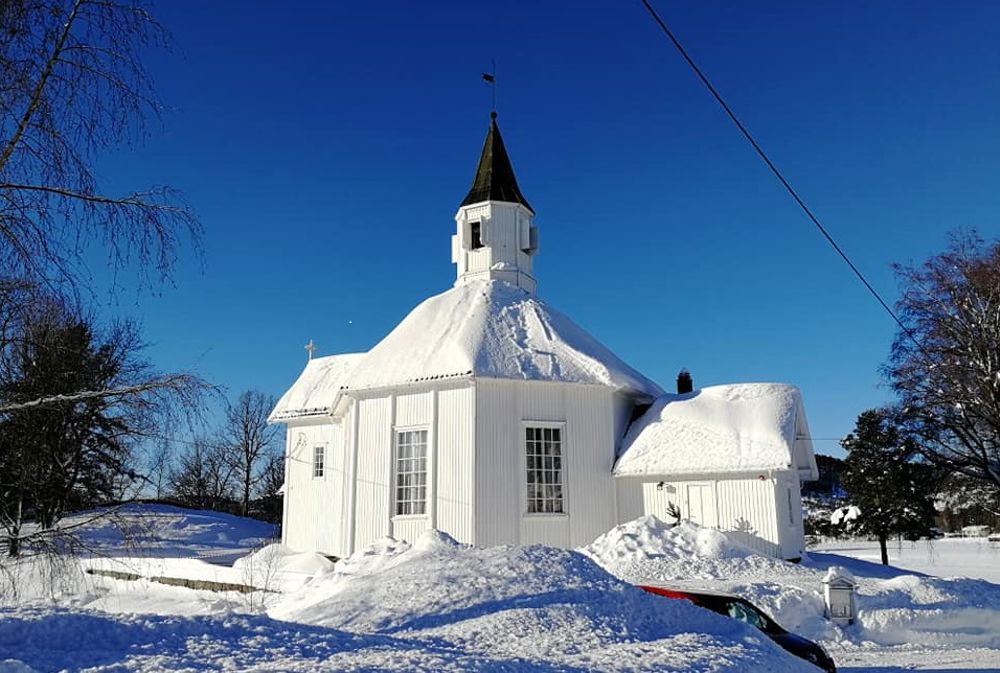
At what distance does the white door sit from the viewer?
17.6 metres

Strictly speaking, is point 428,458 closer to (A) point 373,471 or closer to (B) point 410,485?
(B) point 410,485

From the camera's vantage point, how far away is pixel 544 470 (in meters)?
18.1

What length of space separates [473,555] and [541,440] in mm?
7380

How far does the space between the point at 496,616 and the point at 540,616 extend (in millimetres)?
466

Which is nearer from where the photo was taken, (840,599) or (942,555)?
(840,599)

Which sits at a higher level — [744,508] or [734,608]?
[744,508]

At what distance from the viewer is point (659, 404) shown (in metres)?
19.7

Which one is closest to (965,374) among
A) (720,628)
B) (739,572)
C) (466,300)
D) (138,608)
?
(739,572)

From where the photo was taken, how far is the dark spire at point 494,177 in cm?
2289

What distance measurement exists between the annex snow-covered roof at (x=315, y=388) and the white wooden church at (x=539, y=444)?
4.28 m

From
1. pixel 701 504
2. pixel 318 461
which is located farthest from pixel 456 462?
pixel 318 461

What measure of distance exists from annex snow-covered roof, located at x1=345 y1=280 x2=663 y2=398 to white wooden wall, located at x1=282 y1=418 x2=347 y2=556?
13.9 ft

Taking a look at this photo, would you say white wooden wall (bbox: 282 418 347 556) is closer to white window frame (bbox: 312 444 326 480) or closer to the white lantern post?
white window frame (bbox: 312 444 326 480)

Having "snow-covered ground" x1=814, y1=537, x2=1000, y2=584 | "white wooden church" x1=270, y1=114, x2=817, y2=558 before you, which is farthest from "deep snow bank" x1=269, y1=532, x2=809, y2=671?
"snow-covered ground" x1=814, y1=537, x2=1000, y2=584
